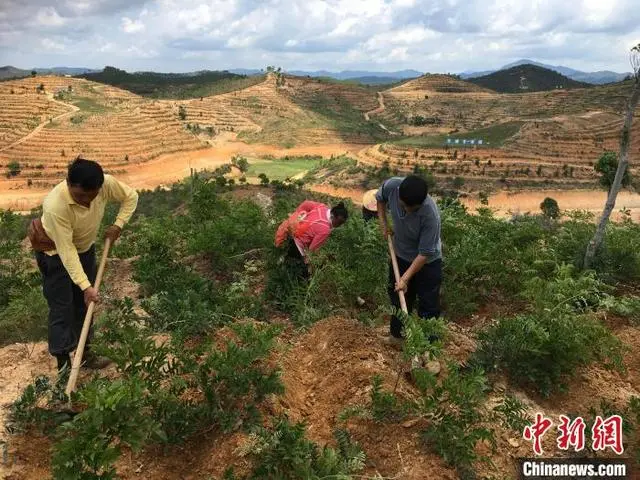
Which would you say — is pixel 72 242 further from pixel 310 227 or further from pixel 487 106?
pixel 487 106

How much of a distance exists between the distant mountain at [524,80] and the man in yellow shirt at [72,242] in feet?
315

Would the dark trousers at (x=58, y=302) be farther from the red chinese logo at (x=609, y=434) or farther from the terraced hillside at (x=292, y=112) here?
the terraced hillside at (x=292, y=112)

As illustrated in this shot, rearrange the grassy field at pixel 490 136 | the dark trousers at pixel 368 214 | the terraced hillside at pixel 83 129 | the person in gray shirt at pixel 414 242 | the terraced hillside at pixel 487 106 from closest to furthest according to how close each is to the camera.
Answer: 1. the person in gray shirt at pixel 414 242
2. the dark trousers at pixel 368 214
3. the terraced hillside at pixel 83 129
4. the grassy field at pixel 490 136
5. the terraced hillside at pixel 487 106

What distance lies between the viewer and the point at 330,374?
3443 mm

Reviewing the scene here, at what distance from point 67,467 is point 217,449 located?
86cm

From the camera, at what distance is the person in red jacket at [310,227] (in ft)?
14.8

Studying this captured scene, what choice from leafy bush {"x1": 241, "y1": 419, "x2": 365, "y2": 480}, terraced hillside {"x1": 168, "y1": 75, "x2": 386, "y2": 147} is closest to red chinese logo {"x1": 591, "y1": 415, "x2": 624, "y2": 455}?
leafy bush {"x1": 241, "y1": 419, "x2": 365, "y2": 480}

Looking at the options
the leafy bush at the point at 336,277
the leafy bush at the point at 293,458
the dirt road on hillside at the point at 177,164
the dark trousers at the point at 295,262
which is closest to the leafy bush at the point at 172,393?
the leafy bush at the point at 293,458

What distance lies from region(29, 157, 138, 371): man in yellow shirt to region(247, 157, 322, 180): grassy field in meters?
28.3

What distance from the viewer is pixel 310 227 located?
457cm

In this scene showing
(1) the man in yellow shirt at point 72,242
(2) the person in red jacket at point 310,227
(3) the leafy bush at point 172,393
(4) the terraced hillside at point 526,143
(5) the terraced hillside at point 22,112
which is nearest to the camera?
(3) the leafy bush at point 172,393

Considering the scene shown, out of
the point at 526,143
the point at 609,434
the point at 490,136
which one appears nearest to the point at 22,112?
the point at 490,136

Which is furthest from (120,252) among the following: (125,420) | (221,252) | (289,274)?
(125,420)

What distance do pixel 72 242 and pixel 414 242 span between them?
2.45 m
